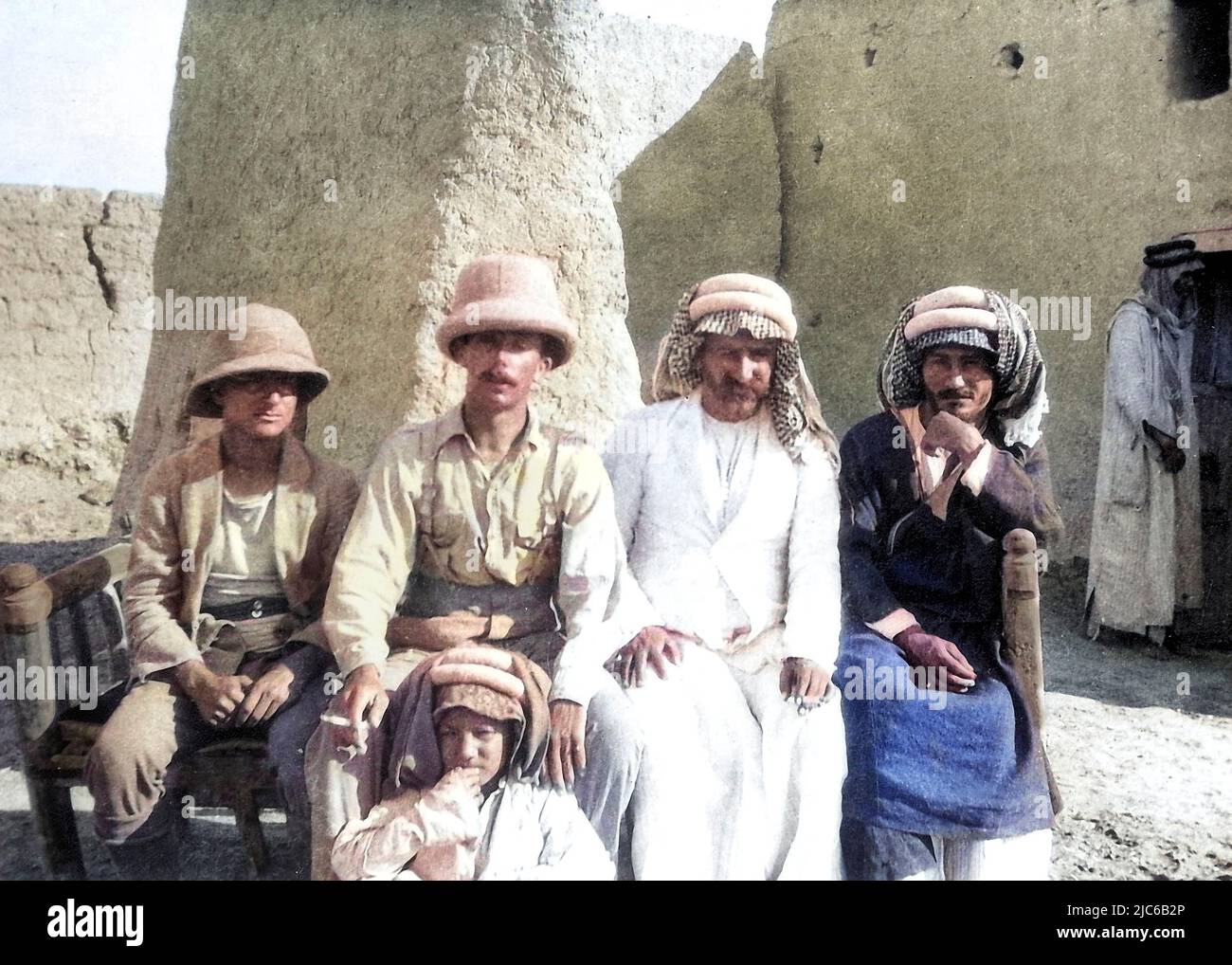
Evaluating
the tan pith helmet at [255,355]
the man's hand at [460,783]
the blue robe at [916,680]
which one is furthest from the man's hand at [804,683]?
the tan pith helmet at [255,355]

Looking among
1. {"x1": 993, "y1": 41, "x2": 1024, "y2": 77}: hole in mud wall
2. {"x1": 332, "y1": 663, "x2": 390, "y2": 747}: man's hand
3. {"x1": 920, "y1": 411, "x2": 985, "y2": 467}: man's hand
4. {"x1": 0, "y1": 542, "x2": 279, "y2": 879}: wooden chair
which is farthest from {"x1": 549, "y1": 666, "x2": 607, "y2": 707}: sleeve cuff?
{"x1": 993, "y1": 41, "x2": 1024, "y2": 77}: hole in mud wall

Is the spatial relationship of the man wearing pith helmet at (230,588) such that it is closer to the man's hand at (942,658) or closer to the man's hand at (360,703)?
the man's hand at (360,703)

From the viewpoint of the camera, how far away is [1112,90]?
17.2 feet

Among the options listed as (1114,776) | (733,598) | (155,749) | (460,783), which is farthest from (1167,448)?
(155,749)

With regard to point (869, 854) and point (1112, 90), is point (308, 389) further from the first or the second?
point (1112, 90)

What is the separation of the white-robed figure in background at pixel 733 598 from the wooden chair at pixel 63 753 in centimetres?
92

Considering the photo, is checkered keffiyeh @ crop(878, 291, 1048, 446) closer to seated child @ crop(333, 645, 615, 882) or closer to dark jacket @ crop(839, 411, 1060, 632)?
dark jacket @ crop(839, 411, 1060, 632)

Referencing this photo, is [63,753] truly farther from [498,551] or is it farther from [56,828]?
[498,551]

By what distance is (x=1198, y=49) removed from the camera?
17.1 ft

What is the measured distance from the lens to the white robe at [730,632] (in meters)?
2.66

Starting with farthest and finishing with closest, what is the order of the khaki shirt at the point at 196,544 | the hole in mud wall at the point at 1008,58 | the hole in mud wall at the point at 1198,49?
1. the hole in mud wall at the point at 1008,58
2. the hole in mud wall at the point at 1198,49
3. the khaki shirt at the point at 196,544

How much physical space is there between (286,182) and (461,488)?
4.38 ft

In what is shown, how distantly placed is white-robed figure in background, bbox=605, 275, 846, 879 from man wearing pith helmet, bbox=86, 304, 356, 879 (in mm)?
764
